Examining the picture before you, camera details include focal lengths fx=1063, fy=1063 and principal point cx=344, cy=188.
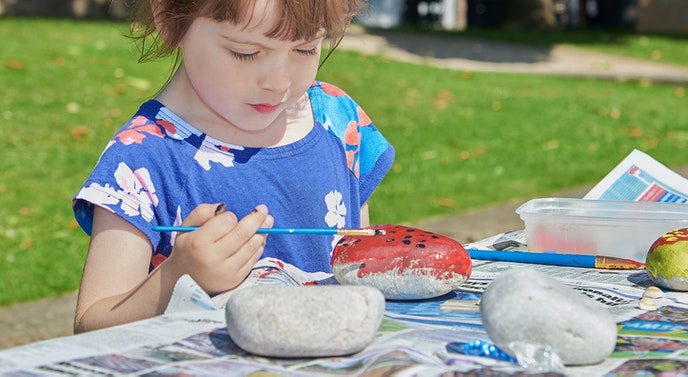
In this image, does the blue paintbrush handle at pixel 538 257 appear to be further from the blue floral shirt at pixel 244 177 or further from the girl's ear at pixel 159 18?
the girl's ear at pixel 159 18

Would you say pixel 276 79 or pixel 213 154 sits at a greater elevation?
pixel 276 79

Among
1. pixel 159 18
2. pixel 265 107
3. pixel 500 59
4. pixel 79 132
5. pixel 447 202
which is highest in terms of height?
pixel 159 18

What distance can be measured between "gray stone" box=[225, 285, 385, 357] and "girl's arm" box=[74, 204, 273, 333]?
23 cm

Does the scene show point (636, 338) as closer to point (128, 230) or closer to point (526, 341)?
point (526, 341)

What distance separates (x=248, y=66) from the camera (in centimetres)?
173

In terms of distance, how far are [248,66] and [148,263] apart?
1.25 feet

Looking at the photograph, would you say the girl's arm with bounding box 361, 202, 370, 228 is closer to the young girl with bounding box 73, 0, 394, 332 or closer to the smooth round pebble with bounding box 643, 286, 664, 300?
the young girl with bounding box 73, 0, 394, 332

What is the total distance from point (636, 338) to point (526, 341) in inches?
7.0

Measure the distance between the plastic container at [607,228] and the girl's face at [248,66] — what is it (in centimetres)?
52

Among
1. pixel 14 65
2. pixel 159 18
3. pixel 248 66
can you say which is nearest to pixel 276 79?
pixel 248 66

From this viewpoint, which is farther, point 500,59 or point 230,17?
point 500,59

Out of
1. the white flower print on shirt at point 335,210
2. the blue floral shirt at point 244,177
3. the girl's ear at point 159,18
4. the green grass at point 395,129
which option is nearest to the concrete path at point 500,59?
the green grass at point 395,129

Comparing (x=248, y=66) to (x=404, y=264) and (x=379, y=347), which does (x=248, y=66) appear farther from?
(x=379, y=347)

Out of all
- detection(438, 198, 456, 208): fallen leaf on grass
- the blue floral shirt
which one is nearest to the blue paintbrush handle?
the blue floral shirt
